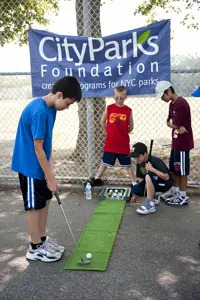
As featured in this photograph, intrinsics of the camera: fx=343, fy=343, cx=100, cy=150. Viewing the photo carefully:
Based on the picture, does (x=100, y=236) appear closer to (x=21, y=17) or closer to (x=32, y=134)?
(x=32, y=134)

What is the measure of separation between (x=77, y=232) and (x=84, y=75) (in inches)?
90.0

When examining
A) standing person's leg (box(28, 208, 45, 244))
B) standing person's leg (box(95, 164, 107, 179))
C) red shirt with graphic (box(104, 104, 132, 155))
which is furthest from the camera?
standing person's leg (box(95, 164, 107, 179))

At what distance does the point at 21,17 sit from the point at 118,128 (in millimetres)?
3800

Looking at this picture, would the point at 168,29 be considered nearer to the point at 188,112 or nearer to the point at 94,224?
the point at 188,112

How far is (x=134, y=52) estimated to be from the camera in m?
4.81

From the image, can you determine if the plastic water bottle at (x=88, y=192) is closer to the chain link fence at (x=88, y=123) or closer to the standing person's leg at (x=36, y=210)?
the chain link fence at (x=88, y=123)

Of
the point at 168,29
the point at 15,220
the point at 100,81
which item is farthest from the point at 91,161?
the point at 168,29

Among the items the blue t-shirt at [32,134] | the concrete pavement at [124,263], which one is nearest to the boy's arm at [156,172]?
the concrete pavement at [124,263]

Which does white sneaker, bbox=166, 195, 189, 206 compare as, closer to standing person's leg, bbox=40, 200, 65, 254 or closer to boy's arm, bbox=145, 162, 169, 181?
boy's arm, bbox=145, 162, 169, 181

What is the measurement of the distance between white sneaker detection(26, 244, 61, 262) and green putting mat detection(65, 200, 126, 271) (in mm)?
142

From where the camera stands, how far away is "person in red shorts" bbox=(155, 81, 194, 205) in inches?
171

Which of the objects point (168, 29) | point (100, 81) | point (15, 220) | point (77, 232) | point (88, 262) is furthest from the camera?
point (100, 81)

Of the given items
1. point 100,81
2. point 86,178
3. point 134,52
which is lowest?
point 86,178

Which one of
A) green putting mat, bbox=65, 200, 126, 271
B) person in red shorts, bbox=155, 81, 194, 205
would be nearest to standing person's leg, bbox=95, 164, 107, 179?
green putting mat, bbox=65, 200, 126, 271
